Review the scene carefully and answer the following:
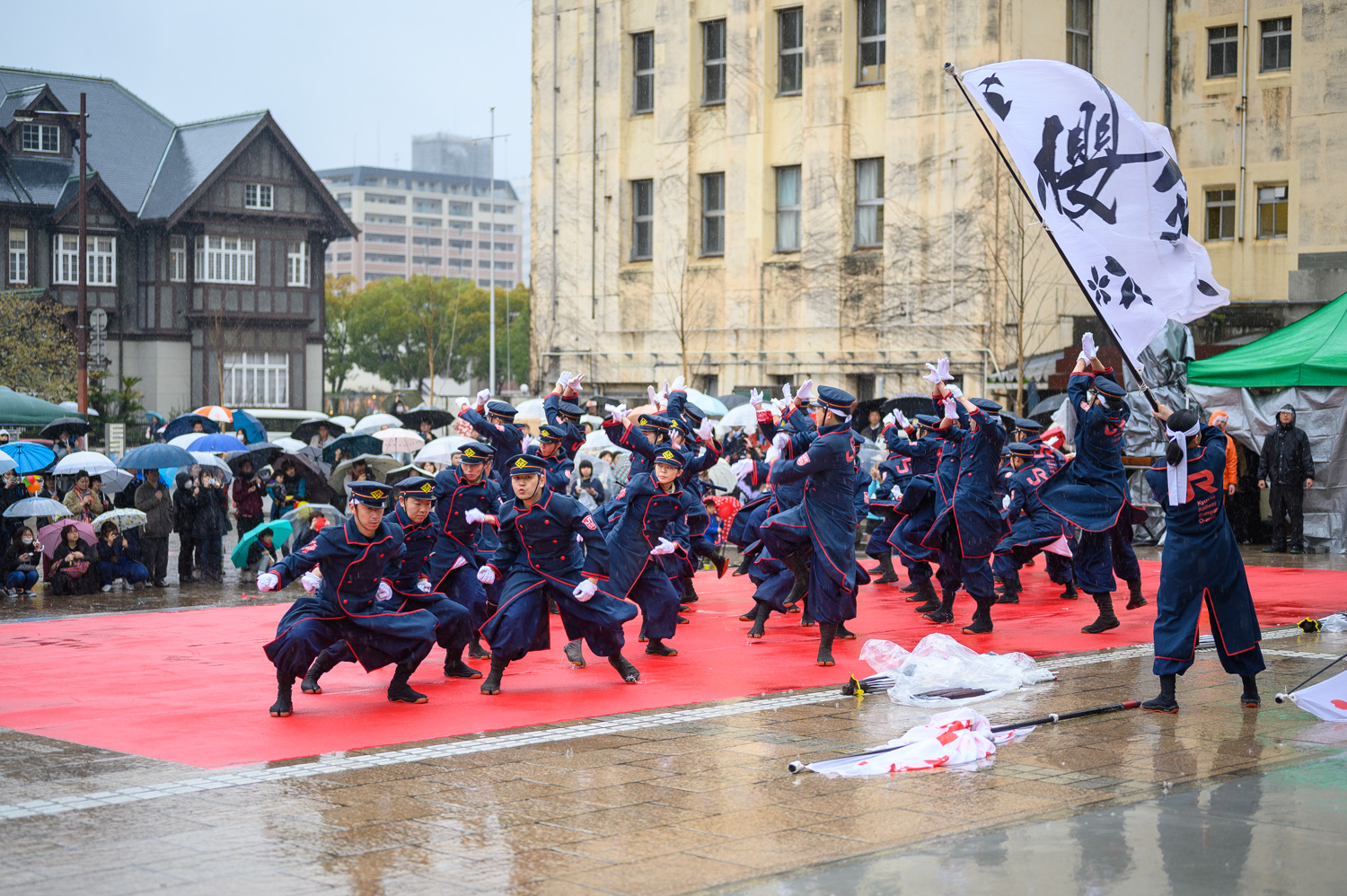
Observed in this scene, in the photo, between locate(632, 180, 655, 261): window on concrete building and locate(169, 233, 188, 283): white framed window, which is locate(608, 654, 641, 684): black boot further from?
locate(169, 233, 188, 283): white framed window

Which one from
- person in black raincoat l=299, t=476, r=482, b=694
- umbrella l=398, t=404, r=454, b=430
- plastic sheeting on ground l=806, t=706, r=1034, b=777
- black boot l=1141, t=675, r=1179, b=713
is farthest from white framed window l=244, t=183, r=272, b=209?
plastic sheeting on ground l=806, t=706, r=1034, b=777

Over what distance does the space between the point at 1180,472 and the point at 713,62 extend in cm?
2557

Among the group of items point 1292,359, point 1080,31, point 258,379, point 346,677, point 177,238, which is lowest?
point 346,677

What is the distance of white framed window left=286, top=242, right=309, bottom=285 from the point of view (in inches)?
1842

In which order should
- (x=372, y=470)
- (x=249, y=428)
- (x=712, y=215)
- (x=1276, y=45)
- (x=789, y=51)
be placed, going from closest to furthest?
(x=372, y=470), (x=249, y=428), (x=1276, y=45), (x=789, y=51), (x=712, y=215)

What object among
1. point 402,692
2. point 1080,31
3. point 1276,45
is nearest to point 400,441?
point 402,692

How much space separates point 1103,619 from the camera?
42.1 ft

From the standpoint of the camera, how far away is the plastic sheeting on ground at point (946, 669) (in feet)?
31.6

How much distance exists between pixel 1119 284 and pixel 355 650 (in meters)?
6.46

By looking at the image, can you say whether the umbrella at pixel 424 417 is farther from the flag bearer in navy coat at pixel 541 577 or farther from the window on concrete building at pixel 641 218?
the flag bearer in navy coat at pixel 541 577

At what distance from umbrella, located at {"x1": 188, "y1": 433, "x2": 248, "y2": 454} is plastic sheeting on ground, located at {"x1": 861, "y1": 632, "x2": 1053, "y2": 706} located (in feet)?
40.7

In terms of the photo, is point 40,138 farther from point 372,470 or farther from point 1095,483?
point 1095,483

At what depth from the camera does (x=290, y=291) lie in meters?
47.0

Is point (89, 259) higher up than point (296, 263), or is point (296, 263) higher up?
point (296, 263)
